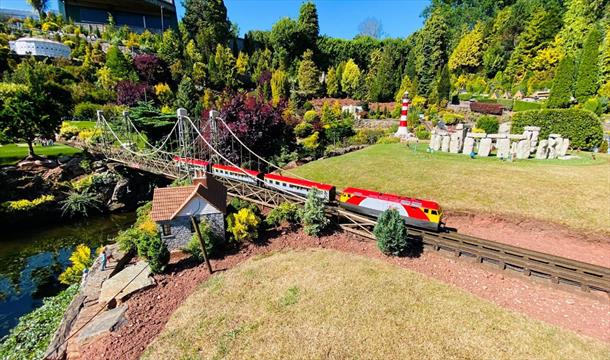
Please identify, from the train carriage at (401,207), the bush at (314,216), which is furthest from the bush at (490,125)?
the bush at (314,216)

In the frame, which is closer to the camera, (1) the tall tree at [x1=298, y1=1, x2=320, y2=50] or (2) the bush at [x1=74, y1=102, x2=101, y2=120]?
(2) the bush at [x1=74, y1=102, x2=101, y2=120]

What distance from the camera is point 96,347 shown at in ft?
30.6

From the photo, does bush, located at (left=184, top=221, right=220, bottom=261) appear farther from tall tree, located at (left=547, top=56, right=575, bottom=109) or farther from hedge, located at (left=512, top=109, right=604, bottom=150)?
tall tree, located at (left=547, top=56, right=575, bottom=109)

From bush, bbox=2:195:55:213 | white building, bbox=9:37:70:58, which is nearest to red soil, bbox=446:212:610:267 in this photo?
bush, bbox=2:195:55:213

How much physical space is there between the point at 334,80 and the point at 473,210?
50271 mm

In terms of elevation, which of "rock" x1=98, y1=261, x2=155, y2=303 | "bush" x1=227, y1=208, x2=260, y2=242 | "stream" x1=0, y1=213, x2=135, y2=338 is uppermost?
"bush" x1=227, y1=208, x2=260, y2=242

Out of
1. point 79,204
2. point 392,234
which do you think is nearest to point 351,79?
point 79,204

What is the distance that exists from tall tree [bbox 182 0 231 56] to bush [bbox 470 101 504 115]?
53180 mm

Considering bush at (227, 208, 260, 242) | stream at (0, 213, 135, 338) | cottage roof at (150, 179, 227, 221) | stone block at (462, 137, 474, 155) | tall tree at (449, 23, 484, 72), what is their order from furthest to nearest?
1. tall tree at (449, 23, 484, 72)
2. stone block at (462, 137, 474, 155)
3. bush at (227, 208, 260, 242)
4. stream at (0, 213, 135, 338)
5. cottage roof at (150, 179, 227, 221)

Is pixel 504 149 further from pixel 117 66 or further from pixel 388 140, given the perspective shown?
pixel 117 66

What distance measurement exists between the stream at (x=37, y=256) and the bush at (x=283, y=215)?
1234 centimetres

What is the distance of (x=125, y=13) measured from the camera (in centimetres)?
7081

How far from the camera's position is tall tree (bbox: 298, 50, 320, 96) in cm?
5906

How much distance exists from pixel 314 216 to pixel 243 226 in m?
3.93
